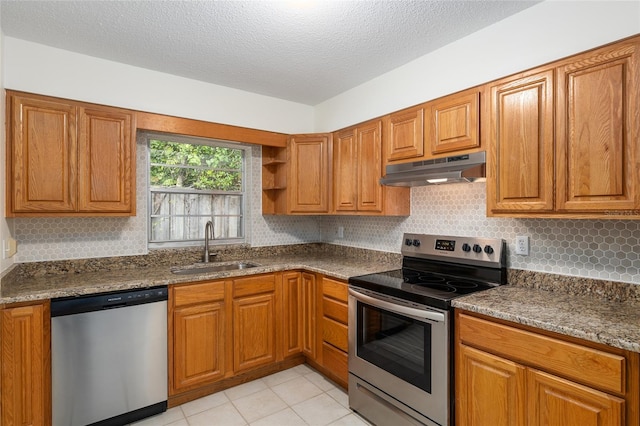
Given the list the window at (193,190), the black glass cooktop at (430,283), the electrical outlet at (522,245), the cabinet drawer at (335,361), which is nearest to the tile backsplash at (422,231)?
the electrical outlet at (522,245)

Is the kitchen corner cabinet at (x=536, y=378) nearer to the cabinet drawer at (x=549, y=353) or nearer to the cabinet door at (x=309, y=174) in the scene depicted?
the cabinet drawer at (x=549, y=353)

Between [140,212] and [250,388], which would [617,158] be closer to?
[250,388]

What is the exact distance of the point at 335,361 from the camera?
2641 mm

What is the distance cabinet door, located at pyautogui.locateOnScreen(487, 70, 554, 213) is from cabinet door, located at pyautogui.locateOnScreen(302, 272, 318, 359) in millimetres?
1590

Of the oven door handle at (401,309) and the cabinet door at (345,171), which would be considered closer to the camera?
the oven door handle at (401,309)

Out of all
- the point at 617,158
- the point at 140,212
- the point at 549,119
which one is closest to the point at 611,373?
the point at 617,158

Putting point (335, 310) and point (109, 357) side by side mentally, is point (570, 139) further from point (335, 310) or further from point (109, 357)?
point (109, 357)

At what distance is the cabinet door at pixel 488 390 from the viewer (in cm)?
157

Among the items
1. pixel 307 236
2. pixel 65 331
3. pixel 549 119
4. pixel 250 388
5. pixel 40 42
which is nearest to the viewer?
pixel 549 119

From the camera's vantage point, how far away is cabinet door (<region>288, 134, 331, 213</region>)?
326 centimetres

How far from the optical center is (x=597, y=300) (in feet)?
5.76

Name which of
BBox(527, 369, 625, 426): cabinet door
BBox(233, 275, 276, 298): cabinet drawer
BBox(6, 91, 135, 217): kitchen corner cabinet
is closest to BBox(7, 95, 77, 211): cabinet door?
BBox(6, 91, 135, 217): kitchen corner cabinet

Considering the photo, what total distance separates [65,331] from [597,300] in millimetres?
3026

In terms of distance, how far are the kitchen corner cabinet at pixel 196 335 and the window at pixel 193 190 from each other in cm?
78
